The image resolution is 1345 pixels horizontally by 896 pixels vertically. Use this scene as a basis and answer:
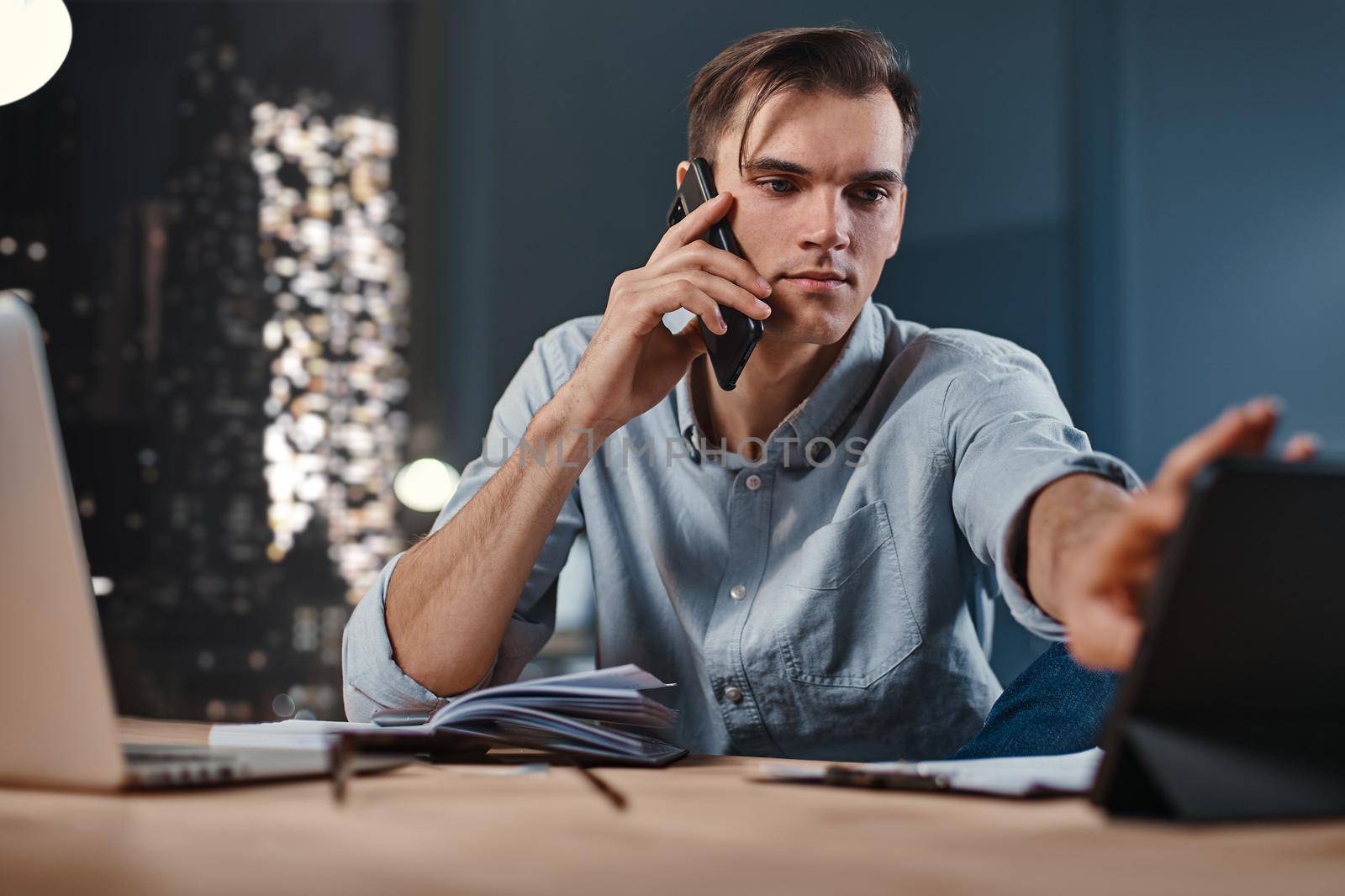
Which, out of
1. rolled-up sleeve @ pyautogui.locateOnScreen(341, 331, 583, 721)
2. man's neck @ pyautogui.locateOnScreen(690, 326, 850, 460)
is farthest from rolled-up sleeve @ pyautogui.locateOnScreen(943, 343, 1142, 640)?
rolled-up sleeve @ pyautogui.locateOnScreen(341, 331, 583, 721)

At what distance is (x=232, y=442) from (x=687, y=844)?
2.76 meters

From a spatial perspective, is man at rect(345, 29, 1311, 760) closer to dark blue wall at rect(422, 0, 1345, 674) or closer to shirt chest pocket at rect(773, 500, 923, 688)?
shirt chest pocket at rect(773, 500, 923, 688)

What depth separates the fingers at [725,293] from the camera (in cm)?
126

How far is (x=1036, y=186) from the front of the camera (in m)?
2.97

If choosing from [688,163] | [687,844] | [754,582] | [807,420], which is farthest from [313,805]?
[688,163]

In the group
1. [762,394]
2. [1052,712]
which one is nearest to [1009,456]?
[1052,712]

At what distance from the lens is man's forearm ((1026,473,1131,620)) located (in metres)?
0.73

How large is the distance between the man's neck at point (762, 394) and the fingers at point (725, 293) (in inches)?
7.6

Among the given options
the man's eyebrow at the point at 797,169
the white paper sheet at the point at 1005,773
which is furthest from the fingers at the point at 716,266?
the white paper sheet at the point at 1005,773

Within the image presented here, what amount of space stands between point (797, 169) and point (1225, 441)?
0.92 m

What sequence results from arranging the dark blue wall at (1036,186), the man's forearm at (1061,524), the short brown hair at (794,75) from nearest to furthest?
the man's forearm at (1061,524)
the short brown hair at (794,75)
the dark blue wall at (1036,186)

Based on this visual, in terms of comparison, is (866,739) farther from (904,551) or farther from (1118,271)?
(1118,271)

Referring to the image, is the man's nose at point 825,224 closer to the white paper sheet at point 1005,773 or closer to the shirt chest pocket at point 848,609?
the shirt chest pocket at point 848,609

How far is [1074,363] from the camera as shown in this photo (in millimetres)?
2963
